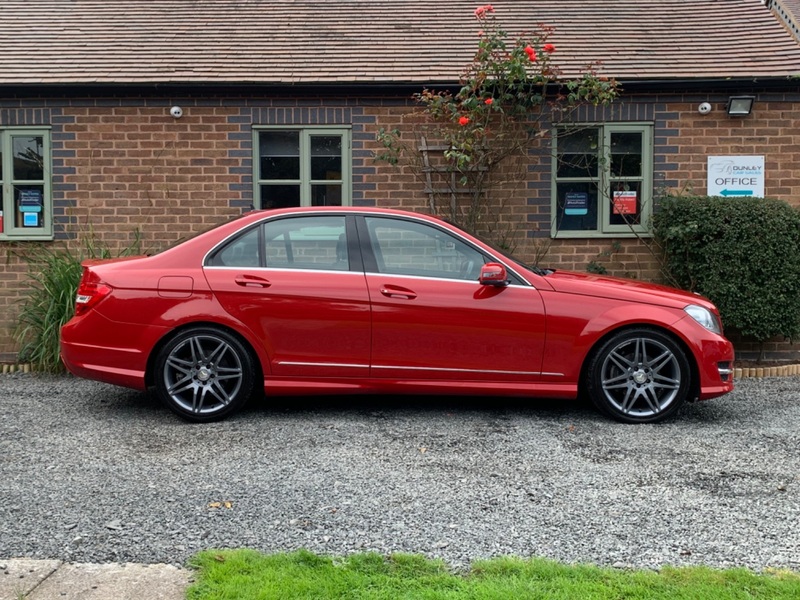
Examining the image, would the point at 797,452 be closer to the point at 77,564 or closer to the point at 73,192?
the point at 77,564

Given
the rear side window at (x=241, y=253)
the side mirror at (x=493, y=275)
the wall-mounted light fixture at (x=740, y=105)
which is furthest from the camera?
the wall-mounted light fixture at (x=740, y=105)

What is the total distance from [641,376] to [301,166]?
4.72 meters

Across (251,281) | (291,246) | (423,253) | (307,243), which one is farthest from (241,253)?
(423,253)

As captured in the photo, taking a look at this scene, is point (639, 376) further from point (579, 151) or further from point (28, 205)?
point (28, 205)

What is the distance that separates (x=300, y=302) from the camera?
5586 mm

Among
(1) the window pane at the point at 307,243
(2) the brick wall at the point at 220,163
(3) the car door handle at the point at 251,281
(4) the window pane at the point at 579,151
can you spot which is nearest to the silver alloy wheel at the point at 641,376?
(1) the window pane at the point at 307,243

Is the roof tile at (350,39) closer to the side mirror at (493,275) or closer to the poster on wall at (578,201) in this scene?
the poster on wall at (578,201)

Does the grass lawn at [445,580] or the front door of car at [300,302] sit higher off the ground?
the front door of car at [300,302]

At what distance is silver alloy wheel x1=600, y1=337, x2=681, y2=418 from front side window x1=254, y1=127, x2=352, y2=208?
4184 millimetres

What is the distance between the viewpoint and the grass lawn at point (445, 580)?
290 centimetres

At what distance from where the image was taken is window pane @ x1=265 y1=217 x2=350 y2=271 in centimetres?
573

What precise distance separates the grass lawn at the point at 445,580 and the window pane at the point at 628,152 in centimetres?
638

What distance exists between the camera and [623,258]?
28.9ft

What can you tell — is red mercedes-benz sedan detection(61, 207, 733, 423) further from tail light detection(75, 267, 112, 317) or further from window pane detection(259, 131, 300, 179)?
window pane detection(259, 131, 300, 179)
